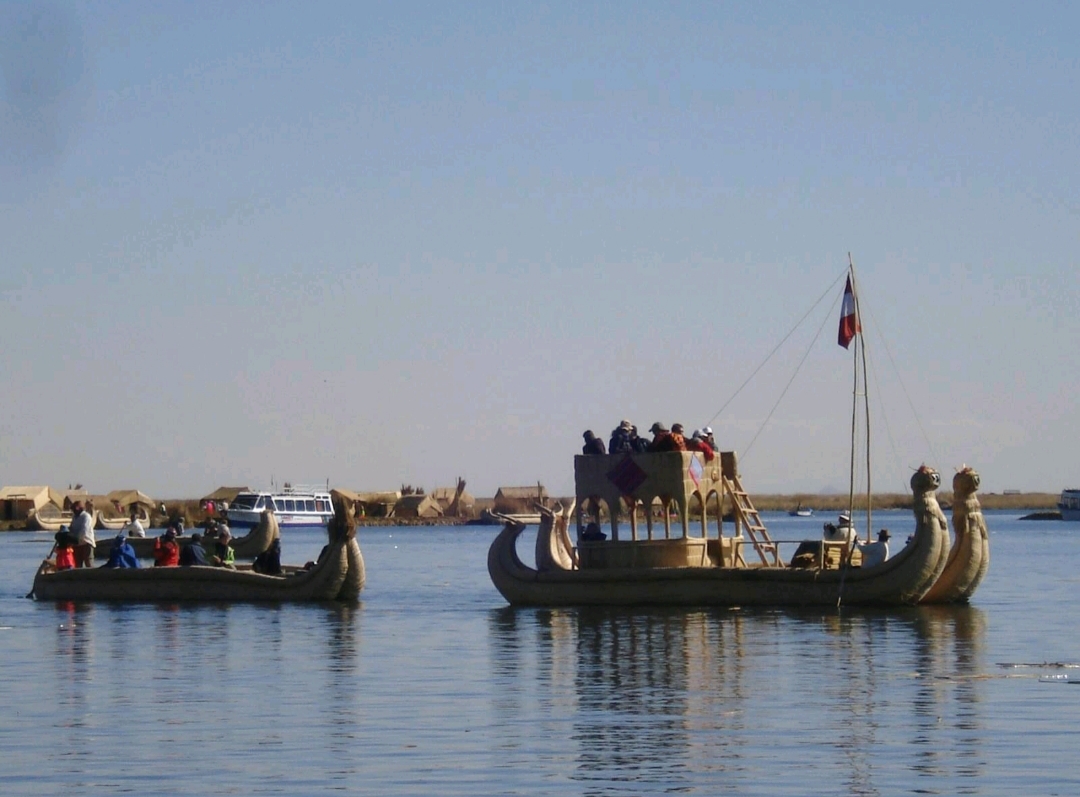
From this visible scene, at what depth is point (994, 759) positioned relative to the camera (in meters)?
16.2

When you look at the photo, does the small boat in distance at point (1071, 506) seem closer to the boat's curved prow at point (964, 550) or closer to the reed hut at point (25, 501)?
the reed hut at point (25, 501)

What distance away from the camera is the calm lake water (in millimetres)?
15625

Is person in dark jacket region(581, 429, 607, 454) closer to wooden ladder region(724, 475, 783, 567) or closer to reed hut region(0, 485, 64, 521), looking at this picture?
wooden ladder region(724, 475, 783, 567)

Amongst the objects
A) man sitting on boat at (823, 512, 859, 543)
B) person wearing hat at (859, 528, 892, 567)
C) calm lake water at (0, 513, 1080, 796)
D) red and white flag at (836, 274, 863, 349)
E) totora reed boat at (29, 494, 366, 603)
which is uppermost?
red and white flag at (836, 274, 863, 349)

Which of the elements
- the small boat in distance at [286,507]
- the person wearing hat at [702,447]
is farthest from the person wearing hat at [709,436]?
the small boat in distance at [286,507]

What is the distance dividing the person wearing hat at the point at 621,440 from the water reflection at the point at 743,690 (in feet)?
10.2

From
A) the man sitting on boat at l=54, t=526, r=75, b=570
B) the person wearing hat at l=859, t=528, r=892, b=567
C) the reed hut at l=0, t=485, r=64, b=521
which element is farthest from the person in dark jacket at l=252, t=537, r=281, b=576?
the reed hut at l=0, t=485, r=64, b=521

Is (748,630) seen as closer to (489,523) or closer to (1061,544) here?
(1061,544)

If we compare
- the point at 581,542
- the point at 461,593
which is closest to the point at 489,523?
the point at 461,593

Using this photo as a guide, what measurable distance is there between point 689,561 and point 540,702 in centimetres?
1400

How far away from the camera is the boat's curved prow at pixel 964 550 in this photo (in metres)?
33.3

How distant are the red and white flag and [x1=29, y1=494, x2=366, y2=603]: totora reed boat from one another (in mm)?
10270

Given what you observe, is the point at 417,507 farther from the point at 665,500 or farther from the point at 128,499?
the point at 665,500

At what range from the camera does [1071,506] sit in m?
163
